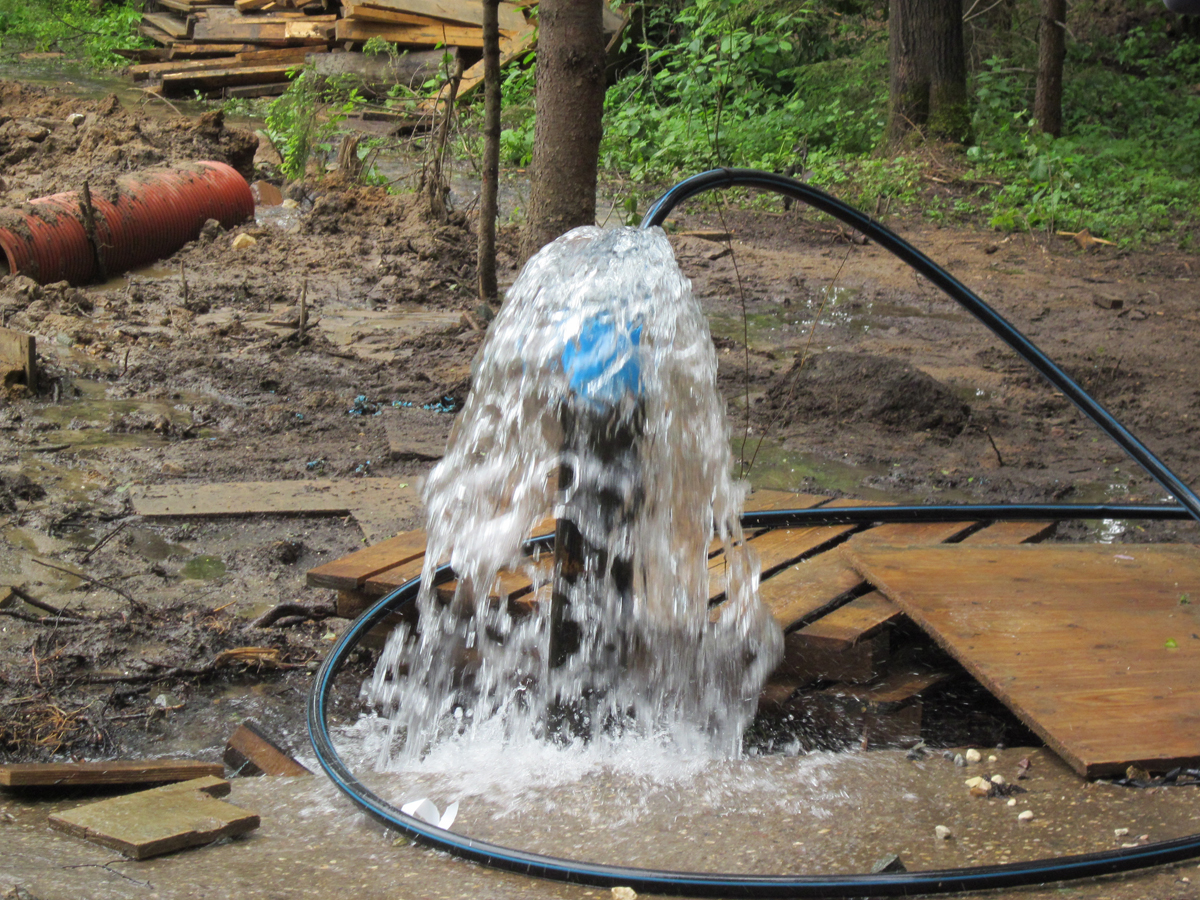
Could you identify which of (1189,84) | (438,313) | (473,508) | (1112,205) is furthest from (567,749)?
(1189,84)

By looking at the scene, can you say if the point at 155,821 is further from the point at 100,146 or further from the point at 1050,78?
the point at 1050,78

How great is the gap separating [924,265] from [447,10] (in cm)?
1386

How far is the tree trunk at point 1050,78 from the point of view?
11.4m

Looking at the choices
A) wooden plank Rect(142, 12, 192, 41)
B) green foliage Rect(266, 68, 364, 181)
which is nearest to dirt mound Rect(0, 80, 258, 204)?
green foliage Rect(266, 68, 364, 181)

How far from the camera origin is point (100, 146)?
32.8ft

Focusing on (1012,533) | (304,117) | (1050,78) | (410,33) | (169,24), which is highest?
(169,24)

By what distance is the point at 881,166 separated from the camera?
11.3 metres

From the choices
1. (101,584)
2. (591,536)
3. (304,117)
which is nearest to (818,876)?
(591,536)

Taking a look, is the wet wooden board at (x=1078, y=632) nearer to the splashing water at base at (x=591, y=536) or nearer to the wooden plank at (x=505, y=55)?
the splashing water at base at (x=591, y=536)

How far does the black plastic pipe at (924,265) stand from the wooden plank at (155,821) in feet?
5.21

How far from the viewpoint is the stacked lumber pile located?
50.1ft

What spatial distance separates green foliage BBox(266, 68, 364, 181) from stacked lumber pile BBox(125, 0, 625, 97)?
139 inches

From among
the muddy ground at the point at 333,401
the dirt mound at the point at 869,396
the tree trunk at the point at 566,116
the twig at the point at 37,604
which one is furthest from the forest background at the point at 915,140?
the twig at the point at 37,604

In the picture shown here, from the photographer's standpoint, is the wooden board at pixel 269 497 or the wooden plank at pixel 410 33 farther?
the wooden plank at pixel 410 33
